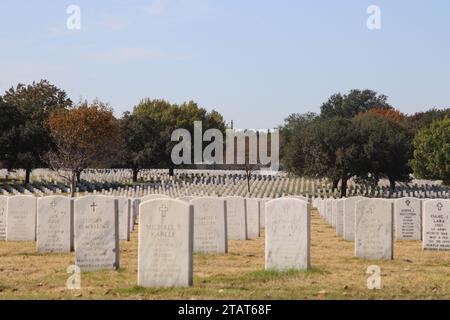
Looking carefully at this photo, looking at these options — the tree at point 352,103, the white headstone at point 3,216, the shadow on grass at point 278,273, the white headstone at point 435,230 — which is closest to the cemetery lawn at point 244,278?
the shadow on grass at point 278,273

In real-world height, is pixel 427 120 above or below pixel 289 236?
above

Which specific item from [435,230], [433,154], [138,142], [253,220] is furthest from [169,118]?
[435,230]

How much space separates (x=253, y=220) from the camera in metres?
23.2

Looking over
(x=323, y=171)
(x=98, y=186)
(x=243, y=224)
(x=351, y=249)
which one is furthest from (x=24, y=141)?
(x=351, y=249)

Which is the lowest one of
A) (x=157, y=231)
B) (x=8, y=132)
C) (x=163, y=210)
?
(x=157, y=231)

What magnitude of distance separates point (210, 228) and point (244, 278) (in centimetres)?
467

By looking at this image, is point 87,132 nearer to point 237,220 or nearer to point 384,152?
point 384,152

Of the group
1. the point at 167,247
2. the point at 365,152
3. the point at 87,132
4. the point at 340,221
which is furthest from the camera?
the point at 87,132

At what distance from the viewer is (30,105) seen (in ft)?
240

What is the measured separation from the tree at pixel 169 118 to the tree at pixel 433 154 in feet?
94.0

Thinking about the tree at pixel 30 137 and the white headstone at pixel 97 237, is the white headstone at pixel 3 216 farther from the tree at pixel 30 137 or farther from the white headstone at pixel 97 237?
the tree at pixel 30 137

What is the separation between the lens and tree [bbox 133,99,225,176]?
7934cm

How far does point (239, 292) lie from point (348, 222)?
35.5ft
